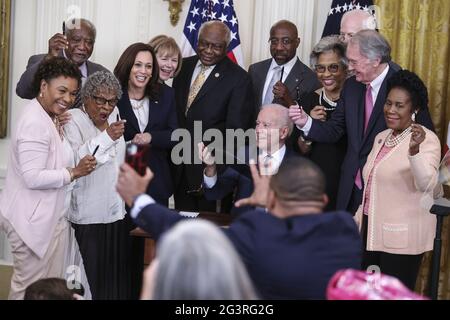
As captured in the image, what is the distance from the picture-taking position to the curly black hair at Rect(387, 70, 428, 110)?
183 inches

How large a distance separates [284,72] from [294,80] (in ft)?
0.34

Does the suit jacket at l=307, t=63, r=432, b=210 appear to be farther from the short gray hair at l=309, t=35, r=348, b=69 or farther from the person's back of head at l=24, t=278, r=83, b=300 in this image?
the person's back of head at l=24, t=278, r=83, b=300

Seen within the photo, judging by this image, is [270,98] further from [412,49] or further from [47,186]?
[47,186]

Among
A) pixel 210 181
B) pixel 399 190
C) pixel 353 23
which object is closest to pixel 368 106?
Result: pixel 399 190

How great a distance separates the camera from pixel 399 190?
4594 mm

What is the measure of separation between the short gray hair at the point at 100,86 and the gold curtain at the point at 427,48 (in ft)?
7.23

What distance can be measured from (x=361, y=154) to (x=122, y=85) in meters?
1.69

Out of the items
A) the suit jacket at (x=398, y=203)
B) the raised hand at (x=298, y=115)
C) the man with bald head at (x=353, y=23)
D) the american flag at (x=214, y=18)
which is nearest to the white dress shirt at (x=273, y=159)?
the raised hand at (x=298, y=115)

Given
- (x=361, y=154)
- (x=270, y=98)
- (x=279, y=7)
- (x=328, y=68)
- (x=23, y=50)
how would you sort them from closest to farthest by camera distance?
1. (x=361, y=154)
2. (x=328, y=68)
3. (x=270, y=98)
4. (x=279, y=7)
5. (x=23, y=50)

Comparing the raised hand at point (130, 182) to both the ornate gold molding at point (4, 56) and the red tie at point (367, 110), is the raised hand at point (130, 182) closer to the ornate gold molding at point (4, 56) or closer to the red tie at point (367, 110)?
the red tie at point (367, 110)

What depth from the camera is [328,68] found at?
5.44 meters

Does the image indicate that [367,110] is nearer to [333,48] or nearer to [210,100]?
[333,48]
